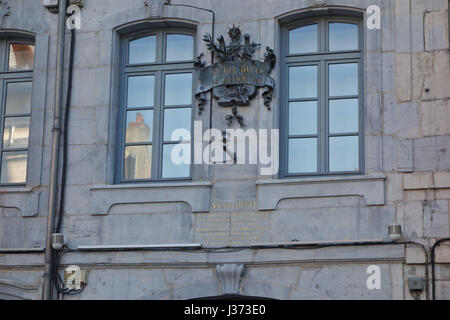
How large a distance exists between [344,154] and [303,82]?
115 cm

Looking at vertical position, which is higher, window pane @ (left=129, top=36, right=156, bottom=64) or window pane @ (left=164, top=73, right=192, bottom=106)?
window pane @ (left=129, top=36, right=156, bottom=64)

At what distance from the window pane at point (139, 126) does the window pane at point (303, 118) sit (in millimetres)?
1933

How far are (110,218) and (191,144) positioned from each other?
4.72ft

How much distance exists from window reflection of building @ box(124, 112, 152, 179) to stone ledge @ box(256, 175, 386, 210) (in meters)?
1.67

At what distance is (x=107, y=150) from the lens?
44.4 feet

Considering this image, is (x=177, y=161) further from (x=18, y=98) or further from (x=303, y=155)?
(x=18, y=98)

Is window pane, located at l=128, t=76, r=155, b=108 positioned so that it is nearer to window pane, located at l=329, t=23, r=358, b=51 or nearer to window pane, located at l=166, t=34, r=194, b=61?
window pane, located at l=166, t=34, r=194, b=61

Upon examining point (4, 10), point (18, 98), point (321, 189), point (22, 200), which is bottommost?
point (22, 200)

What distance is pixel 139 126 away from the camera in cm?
1380

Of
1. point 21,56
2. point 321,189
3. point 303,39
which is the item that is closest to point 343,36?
point 303,39

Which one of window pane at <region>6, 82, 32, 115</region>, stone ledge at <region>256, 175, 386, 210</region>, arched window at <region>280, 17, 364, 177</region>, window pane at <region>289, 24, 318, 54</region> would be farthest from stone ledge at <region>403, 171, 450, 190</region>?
window pane at <region>6, 82, 32, 115</region>

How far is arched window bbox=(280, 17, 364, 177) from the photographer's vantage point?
42.6 feet

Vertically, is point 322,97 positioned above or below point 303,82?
below

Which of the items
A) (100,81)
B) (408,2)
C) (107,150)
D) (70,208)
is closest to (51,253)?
(70,208)
